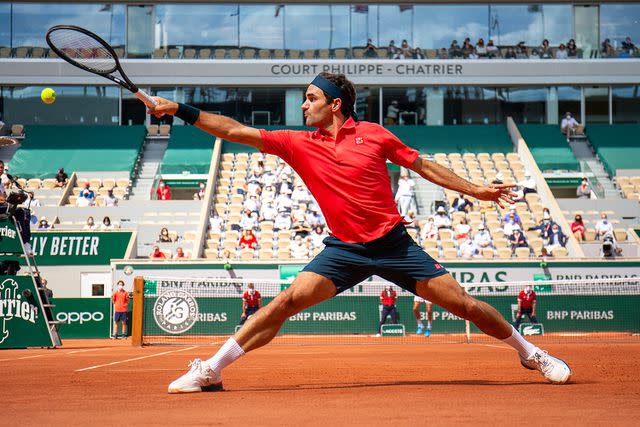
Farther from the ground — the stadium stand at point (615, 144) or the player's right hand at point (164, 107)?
the stadium stand at point (615, 144)

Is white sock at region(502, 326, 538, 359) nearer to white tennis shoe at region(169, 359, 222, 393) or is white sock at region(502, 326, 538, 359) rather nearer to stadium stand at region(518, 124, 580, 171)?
white tennis shoe at region(169, 359, 222, 393)

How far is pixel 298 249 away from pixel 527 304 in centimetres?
694

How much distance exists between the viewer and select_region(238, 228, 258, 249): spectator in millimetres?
27125

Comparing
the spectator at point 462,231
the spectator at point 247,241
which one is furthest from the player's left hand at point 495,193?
the spectator at point 462,231

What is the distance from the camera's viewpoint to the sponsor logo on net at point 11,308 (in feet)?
52.6

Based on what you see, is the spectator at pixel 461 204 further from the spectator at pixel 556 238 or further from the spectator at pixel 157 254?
the spectator at pixel 157 254

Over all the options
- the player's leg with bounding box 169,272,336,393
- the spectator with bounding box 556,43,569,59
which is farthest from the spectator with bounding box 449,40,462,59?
the player's leg with bounding box 169,272,336,393

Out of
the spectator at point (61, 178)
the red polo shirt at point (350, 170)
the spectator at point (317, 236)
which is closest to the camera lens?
the red polo shirt at point (350, 170)

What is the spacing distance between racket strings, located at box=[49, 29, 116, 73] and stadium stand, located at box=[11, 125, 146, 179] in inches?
978

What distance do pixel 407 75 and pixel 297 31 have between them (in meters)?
5.08

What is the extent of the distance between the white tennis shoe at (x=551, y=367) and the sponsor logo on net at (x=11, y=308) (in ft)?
37.8

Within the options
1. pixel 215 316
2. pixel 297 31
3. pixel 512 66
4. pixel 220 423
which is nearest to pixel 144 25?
pixel 297 31

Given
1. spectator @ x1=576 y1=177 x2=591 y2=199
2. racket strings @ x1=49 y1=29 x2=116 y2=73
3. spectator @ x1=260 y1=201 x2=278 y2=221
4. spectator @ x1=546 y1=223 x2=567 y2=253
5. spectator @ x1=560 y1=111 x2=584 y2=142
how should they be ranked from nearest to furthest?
1. racket strings @ x1=49 y1=29 x2=116 y2=73
2. spectator @ x1=546 y1=223 x2=567 y2=253
3. spectator @ x1=260 y1=201 x2=278 y2=221
4. spectator @ x1=576 y1=177 x2=591 y2=199
5. spectator @ x1=560 y1=111 x2=584 y2=142

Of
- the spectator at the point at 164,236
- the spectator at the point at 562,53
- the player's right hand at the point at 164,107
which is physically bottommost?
the spectator at the point at 164,236
